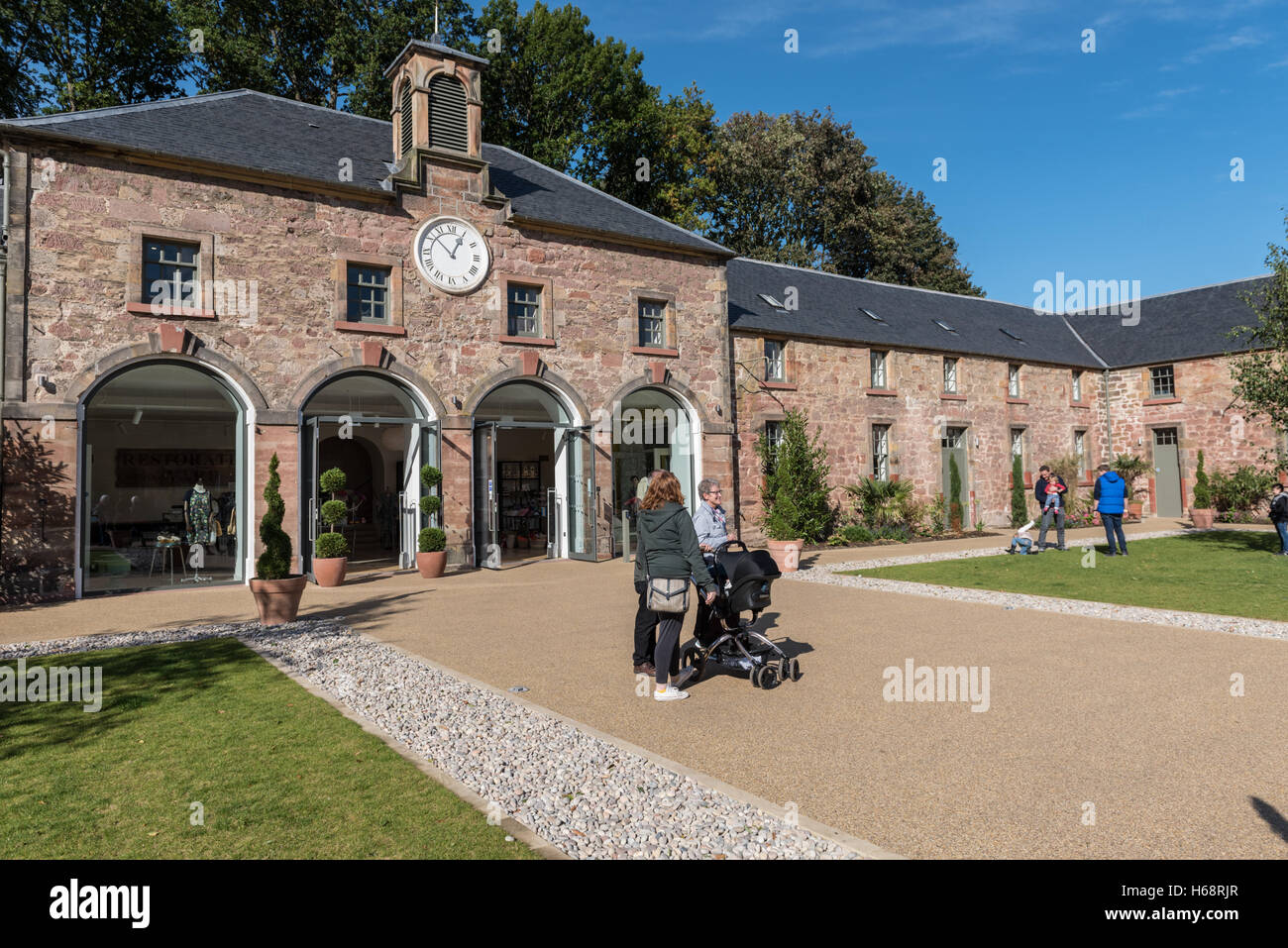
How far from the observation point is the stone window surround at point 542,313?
16.1 m

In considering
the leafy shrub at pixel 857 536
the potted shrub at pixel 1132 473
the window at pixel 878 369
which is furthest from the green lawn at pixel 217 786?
the potted shrub at pixel 1132 473

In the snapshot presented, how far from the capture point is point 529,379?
16453 mm

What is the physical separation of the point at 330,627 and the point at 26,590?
6116mm

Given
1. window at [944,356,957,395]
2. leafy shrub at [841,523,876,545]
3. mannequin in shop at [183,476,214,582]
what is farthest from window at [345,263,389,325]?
window at [944,356,957,395]

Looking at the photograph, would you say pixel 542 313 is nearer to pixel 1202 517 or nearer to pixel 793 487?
pixel 793 487

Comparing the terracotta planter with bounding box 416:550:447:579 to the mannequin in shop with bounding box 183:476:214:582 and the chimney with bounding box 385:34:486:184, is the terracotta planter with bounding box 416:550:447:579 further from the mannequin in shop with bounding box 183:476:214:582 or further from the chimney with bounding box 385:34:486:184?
the chimney with bounding box 385:34:486:184

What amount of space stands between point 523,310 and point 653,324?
3.34m

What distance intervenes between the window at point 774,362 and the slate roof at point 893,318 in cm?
45

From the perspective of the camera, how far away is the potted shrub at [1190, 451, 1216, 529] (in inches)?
958

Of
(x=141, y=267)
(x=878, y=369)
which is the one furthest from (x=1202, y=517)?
(x=141, y=267)

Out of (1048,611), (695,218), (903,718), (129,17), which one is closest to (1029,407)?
(695,218)

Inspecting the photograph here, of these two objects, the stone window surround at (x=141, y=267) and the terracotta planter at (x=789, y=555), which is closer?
the stone window surround at (x=141, y=267)

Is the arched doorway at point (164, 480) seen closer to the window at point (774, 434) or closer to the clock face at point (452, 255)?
the clock face at point (452, 255)

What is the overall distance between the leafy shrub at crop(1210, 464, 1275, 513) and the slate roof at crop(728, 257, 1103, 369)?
622 cm
